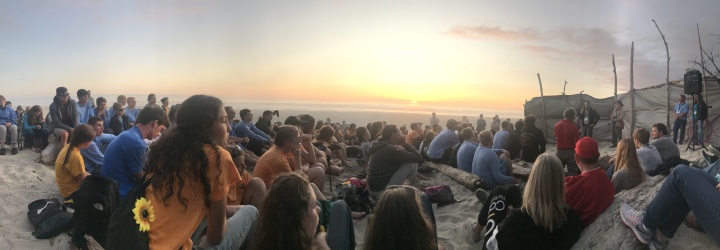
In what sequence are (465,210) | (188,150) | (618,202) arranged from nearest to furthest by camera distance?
(188,150)
(618,202)
(465,210)

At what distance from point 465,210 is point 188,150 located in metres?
4.93

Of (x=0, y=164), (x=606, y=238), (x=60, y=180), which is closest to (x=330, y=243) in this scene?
(x=606, y=238)

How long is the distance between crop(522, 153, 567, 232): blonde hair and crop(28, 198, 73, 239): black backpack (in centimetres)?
572

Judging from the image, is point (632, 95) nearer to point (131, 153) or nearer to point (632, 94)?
point (632, 94)

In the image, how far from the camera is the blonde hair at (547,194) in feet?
11.8

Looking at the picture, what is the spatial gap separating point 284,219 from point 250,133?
7.94 metres

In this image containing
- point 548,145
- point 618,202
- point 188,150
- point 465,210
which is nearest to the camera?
point 188,150

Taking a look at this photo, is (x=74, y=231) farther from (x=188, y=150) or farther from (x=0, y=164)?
(x=0, y=164)

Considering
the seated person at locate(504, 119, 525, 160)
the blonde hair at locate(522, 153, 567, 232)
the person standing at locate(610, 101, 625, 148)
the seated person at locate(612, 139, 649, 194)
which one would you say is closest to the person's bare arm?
the blonde hair at locate(522, 153, 567, 232)

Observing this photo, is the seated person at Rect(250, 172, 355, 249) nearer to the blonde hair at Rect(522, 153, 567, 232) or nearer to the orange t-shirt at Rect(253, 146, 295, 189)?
the blonde hair at Rect(522, 153, 567, 232)

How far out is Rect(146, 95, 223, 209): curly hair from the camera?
8.47 ft

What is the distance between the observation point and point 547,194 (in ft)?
11.8

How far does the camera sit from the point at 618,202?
13.8 ft

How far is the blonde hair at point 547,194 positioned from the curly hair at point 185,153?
2631 mm
